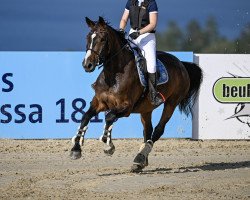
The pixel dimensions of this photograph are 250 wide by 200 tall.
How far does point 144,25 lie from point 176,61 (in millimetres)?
1275

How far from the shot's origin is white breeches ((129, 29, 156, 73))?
12250 millimetres

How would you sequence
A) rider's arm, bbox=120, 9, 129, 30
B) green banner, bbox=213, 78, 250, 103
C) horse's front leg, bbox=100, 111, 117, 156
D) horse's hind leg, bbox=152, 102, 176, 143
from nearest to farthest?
1. horse's front leg, bbox=100, 111, 117, 156
2. rider's arm, bbox=120, 9, 129, 30
3. horse's hind leg, bbox=152, 102, 176, 143
4. green banner, bbox=213, 78, 250, 103

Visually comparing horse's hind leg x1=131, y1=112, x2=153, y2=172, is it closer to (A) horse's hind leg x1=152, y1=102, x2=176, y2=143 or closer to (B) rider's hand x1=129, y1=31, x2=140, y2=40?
(A) horse's hind leg x1=152, y1=102, x2=176, y2=143

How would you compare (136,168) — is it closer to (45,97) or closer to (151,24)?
(151,24)

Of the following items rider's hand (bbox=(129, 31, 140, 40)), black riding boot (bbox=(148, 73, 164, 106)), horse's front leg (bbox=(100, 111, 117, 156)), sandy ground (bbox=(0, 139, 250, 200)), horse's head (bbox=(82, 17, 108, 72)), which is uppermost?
rider's hand (bbox=(129, 31, 140, 40))

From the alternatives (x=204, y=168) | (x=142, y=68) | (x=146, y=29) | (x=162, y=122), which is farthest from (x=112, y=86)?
(x=204, y=168)

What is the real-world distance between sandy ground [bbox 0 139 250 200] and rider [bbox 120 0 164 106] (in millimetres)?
1489

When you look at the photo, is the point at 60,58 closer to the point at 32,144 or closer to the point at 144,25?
the point at 32,144

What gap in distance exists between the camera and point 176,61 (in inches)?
529

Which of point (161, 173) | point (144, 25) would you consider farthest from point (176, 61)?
point (161, 173)

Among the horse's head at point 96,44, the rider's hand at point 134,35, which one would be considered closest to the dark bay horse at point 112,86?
the horse's head at point 96,44

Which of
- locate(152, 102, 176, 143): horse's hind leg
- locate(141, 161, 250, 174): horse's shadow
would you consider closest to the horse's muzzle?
locate(141, 161, 250, 174): horse's shadow

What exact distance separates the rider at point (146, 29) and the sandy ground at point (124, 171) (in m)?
1.49

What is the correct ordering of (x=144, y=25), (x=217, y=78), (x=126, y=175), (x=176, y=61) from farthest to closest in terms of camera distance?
(x=217, y=78)
(x=176, y=61)
(x=144, y=25)
(x=126, y=175)
